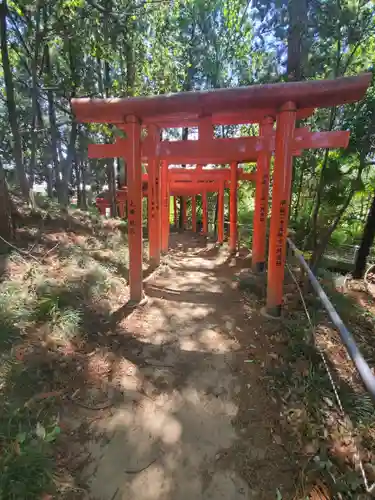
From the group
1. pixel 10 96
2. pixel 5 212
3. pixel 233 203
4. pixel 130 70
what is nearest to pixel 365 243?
pixel 233 203

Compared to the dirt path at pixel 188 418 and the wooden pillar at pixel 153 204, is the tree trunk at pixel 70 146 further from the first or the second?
the dirt path at pixel 188 418

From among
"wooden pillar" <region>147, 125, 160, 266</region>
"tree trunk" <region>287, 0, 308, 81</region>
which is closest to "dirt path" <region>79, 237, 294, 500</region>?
"wooden pillar" <region>147, 125, 160, 266</region>

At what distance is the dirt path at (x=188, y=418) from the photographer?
6.22 ft

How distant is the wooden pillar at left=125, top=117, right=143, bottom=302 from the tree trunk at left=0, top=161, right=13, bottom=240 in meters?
1.99

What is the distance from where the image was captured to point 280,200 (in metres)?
3.69

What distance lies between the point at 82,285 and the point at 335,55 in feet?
18.1

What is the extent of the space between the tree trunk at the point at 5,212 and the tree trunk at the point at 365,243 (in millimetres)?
7299

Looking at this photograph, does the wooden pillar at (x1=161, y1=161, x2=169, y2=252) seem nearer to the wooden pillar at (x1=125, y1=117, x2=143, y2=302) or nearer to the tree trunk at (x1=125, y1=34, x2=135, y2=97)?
the tree trunk at (x1=125, y1=34, x2=135, y2=97)

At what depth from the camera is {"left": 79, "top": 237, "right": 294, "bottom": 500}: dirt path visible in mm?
1896

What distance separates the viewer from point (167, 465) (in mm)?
2004

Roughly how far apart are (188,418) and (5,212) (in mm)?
4006

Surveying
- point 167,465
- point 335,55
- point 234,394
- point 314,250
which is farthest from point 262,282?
point 335,55

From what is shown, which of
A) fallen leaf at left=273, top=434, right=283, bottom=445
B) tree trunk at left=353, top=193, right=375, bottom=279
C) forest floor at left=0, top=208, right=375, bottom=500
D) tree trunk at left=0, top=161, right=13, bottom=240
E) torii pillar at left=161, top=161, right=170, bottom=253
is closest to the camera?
forest floor at left=0, top=208, right=375, bottom=500

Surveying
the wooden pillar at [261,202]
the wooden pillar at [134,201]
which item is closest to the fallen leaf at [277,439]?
the wooden pillar at [134,201]
